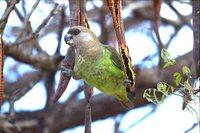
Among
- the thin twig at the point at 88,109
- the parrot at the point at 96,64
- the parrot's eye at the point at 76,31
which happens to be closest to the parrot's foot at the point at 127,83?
the parrot at the point at 96,64

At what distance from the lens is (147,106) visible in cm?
321

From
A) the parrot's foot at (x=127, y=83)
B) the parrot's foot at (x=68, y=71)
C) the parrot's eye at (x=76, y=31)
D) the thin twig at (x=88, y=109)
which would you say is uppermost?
the parrot's eye at (x=76, y=31)

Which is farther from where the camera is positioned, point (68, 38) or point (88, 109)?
point (68, 38)

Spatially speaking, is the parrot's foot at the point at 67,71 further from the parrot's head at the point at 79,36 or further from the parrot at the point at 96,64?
the parrot's head at the point at 79,36

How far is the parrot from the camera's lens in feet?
5.22

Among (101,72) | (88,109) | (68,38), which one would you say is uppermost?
(68,38)

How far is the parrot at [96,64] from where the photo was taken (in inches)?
62.6

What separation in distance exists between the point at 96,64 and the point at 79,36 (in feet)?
0.36

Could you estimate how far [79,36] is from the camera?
1620 millimetres

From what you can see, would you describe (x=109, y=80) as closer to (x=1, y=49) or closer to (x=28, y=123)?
(x=1, y=49)

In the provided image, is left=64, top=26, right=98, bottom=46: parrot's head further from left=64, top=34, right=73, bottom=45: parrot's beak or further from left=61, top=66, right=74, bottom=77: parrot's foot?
left=61, top=66, right=74, bottom=77: parrot's foot

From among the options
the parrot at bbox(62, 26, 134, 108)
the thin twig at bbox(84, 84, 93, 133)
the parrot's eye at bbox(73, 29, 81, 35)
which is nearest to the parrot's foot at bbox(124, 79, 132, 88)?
the parrot at bbox(62, 26, 134, 108)

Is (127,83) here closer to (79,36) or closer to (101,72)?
(101,72)

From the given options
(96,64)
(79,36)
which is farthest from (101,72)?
(79,36)
